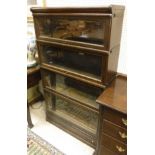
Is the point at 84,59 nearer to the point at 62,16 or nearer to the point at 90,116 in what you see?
the point at 62,16

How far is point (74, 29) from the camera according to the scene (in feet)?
4.43

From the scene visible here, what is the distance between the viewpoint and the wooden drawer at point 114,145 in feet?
3.66

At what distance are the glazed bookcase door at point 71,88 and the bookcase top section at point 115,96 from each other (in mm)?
285

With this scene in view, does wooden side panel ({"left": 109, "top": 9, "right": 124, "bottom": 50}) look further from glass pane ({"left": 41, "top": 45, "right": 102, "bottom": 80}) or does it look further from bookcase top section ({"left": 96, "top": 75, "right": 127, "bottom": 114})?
bookcase top section ({"left": 96, "top": 75, "right": 127, "bottom": 114})

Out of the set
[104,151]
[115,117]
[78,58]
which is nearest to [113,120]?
[115,117]

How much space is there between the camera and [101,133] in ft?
4.04

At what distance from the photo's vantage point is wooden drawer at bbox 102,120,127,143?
1064 mm

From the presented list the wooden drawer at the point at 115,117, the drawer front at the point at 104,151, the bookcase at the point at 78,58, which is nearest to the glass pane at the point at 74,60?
the bookcase at the point at 78,58

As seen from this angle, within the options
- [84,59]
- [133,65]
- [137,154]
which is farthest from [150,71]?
[84,59]

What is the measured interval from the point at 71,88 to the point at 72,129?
0.48m

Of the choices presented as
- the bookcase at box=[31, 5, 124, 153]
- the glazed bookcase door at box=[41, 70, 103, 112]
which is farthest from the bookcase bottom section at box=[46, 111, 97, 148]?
the glazed bookcase door at box=[41, 70, 103, 112]

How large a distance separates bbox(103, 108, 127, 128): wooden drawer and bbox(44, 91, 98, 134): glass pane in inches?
17.2

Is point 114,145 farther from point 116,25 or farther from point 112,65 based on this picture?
point 116,25
